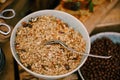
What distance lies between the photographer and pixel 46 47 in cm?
117

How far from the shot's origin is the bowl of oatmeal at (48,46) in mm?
→ 1136

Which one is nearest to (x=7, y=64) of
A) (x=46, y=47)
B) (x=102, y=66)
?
(x=46, y=47)

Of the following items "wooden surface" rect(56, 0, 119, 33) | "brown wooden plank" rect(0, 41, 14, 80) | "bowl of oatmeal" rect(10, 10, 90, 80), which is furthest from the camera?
"wooden surface" rect(56, 0, 119, 33)

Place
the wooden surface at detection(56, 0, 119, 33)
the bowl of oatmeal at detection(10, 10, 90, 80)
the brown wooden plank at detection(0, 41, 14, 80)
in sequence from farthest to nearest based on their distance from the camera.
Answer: the wooden surface at detection(56, 0, 119, 33)
the brown wooden plank at detection(0, 41, 14, 80)
the bowl of oatmeal at detection(10, 10, 90, 80)

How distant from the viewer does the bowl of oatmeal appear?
1136mm

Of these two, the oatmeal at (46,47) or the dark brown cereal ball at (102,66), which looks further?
the dark brown cereal ball at (102,66)

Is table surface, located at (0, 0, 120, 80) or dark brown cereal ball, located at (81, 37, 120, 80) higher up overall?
table surface, located at (0, 0, 120, 80)

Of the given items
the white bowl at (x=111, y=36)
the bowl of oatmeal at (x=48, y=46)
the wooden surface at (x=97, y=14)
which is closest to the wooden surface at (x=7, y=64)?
the bowl of oatmeal at (x=48, y=46)

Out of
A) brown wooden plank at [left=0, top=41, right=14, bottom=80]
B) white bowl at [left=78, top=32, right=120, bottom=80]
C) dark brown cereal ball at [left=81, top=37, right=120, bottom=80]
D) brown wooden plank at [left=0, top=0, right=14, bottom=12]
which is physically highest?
brown wooden plank at [left=0, top=0, right=14, bottom=12]

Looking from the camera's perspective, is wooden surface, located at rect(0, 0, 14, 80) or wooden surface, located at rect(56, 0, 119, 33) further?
wooden surface, located at rect(56, 0, 119, 33)

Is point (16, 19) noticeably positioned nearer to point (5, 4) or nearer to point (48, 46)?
point (5, 4)

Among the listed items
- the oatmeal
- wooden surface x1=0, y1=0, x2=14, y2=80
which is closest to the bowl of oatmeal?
the oatmeal

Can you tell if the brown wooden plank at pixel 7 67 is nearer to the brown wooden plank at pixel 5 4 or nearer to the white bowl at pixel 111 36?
the brown wooden plank at pixel 5 4

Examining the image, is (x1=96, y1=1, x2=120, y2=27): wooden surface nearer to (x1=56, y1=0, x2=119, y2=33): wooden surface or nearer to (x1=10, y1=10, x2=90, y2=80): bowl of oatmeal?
(x1=56, y1=0, x2=119, y2=33): wooden surface
